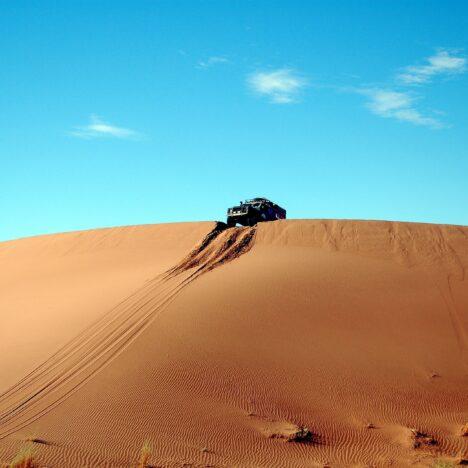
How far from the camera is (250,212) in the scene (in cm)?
2736

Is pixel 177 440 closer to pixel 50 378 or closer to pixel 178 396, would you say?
Result: pixel 178 396

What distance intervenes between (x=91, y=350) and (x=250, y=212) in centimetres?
1562

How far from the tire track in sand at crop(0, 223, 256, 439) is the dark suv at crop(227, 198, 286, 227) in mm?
8191

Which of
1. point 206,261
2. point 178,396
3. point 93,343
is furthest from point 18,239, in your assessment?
point 178,396

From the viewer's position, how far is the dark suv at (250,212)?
2731 centimetres

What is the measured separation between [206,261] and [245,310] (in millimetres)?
4624

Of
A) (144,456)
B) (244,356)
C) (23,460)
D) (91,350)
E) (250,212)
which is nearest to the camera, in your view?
(23,460)

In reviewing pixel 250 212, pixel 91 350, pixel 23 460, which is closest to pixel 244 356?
pixel 91 350

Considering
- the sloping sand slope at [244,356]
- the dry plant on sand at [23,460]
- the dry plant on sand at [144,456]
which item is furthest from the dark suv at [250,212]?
the dry plant on sand at [23,460]

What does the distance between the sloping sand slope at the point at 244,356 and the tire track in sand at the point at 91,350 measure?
45 millimetres

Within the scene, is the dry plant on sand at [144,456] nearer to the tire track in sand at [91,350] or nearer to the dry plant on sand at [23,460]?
the dry plant on sand at [23,460]

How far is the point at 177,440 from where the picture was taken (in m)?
9.26

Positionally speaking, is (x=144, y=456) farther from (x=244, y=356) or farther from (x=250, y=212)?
(x=250, y=212)

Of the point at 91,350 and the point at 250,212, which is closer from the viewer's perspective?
the point at 91,350
